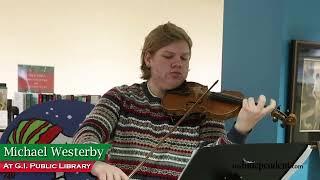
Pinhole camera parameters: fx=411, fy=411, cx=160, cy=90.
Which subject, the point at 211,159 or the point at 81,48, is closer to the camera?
the point at 211,159

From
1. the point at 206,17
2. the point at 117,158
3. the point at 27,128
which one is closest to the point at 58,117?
the point at 27,128

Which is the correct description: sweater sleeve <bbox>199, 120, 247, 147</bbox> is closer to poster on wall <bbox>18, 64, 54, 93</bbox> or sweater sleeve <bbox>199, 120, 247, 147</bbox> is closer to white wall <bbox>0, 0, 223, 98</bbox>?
poster on wall <bbox>18, 64, 54, 93</bbox>

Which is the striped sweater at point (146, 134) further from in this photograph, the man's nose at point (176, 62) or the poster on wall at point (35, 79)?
the poster on wall at point (35, 79)

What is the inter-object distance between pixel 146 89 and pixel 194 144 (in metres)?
0.25

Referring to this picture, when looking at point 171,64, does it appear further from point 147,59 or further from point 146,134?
point 146,134

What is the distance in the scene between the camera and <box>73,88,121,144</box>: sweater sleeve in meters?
1.12

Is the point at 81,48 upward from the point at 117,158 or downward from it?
upward

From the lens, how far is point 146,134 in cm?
129

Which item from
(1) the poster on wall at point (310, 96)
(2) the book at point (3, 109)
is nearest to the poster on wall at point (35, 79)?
(2) the book at point (3, 109)

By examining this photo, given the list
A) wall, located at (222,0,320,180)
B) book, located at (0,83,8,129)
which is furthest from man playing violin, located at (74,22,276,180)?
book, located at (0,83,8,129)

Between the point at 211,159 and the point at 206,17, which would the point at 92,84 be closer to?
the point at 206,17

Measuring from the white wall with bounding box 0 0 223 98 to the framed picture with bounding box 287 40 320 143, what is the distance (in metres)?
2.18

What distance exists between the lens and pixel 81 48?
4023 millimetres

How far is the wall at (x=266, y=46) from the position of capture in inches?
66.2
